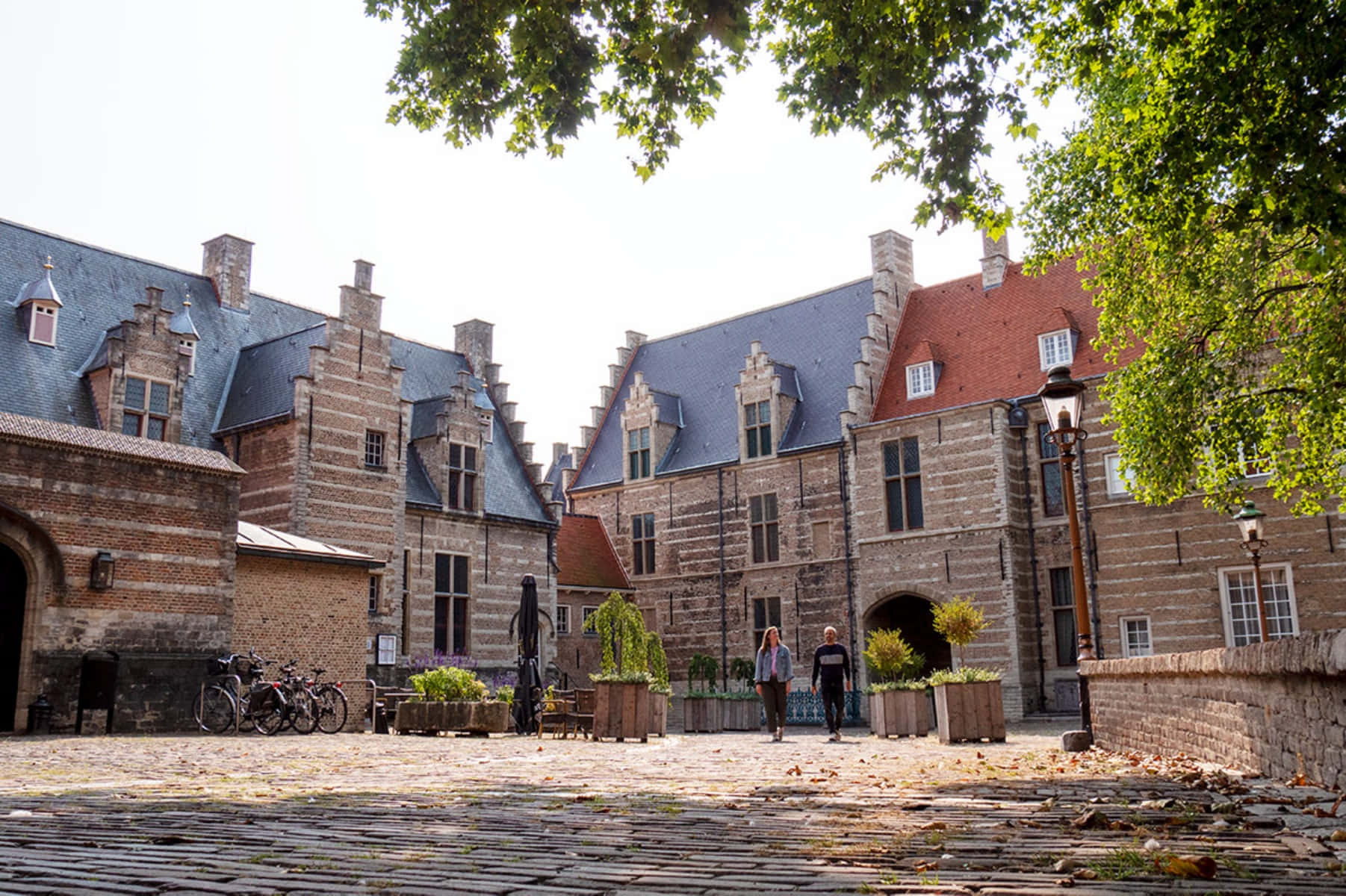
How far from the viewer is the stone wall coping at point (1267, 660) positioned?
534 centimetres

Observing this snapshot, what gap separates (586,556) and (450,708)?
1643 cm

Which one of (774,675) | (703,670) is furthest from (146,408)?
(703,670)

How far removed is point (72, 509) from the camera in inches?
639

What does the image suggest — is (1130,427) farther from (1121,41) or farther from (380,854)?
(380,854)

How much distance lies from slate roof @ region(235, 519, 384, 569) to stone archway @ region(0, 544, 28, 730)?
10.9 ft

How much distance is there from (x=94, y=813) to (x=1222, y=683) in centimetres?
752

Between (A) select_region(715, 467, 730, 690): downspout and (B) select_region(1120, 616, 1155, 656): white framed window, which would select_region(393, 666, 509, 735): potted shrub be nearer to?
(A) select_region(715, 467, 730, 690): downspout

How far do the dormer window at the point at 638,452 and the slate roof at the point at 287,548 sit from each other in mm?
15371

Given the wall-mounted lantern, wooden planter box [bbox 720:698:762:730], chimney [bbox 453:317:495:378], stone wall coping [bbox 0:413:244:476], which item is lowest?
wooden planter box [bbox 720:698:762:730]

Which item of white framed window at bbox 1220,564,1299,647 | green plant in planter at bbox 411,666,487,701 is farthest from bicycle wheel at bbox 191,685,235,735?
white framed window at bbox 1220,564,1299,647

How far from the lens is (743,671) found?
31.8 meters

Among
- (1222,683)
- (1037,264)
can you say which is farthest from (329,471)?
(1222,683)

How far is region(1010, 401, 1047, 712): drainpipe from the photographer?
26781 millimetres

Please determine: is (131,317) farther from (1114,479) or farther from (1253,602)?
(1253,602)
